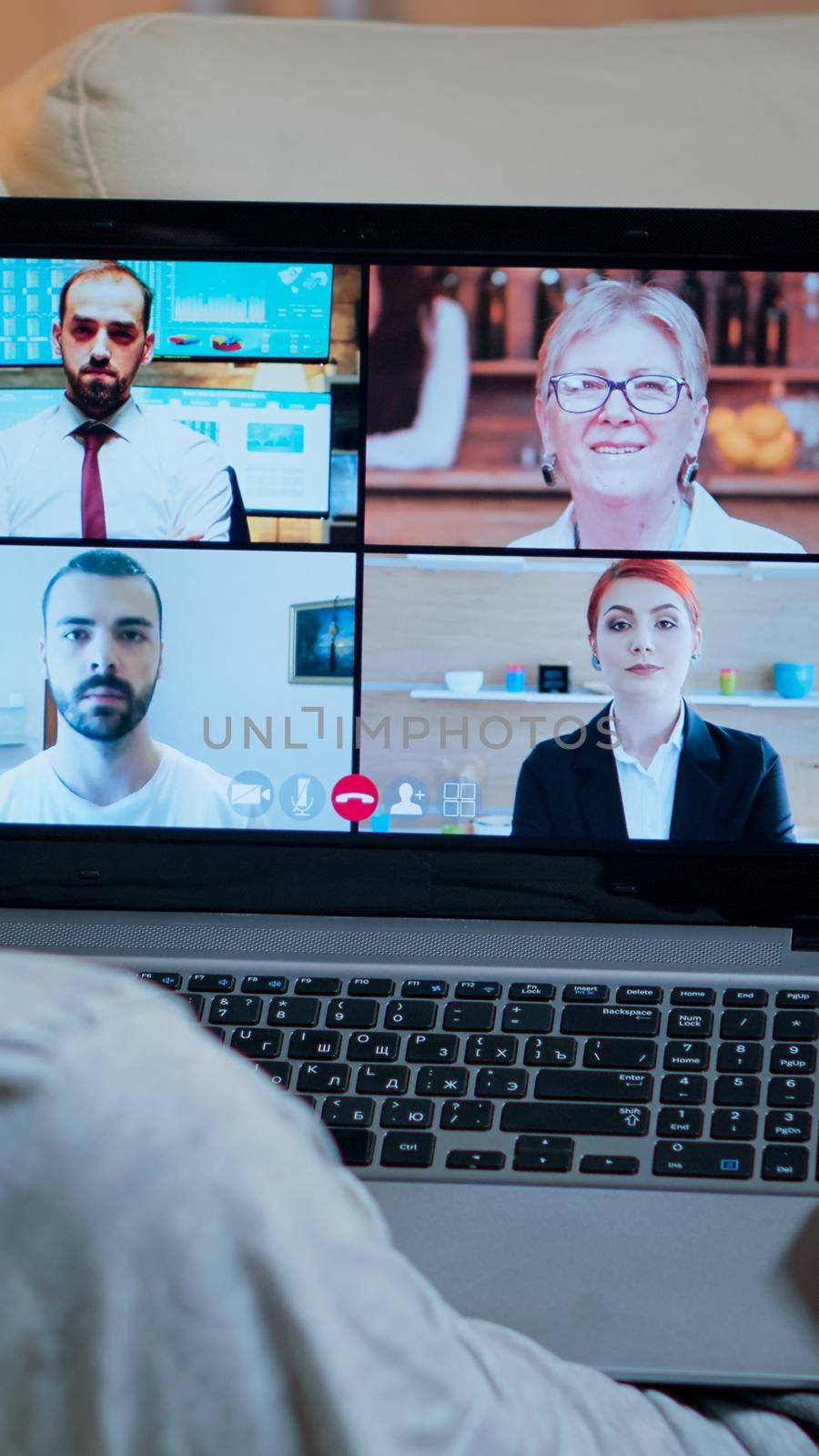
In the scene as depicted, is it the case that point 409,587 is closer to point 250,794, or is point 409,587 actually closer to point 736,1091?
point 250,794

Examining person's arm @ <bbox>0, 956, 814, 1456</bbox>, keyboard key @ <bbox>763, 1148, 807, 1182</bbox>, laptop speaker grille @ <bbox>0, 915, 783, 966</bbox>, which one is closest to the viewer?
→ person's arm @ <bbox>0, 956, 814, 1456</bbox>

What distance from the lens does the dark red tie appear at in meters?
0.66

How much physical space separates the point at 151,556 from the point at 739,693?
345 mm

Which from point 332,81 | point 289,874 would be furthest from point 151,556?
point 332,81

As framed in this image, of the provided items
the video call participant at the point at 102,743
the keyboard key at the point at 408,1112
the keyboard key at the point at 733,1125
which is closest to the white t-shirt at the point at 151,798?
the video call participant at the point at 102,743

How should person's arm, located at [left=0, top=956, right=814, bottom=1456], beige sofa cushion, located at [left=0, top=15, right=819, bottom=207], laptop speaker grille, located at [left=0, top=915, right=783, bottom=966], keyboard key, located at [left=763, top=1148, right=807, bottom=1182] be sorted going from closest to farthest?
person's arm, located at [left=0, top=956, right=814, bottom=1456]
keyboard key, located at [left=763, top=1148, right=807, bottom=1182]
laptop speaker grille, located at [left=0, top=915, right=783, bottom=966]
beige sofa cushion, located at [left=0, top=15, right=819, bottom=207]

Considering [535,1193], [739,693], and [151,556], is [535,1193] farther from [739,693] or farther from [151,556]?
[151,556]

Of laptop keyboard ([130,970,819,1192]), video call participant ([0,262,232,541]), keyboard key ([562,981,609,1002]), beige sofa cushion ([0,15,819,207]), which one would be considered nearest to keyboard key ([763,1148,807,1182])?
laptop keyboard ([130,970,819,1192])

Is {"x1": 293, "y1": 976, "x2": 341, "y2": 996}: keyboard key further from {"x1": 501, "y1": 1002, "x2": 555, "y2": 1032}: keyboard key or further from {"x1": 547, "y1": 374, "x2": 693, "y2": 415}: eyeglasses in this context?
{"x1": 547, "y1": 374, "x2": 693, "y2": 415}: eyeglasses

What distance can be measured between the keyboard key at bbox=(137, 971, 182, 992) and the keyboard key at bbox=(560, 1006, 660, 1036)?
20 cm

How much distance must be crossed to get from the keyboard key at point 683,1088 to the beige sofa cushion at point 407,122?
649 mm

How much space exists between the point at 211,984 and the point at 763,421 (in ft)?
1.42

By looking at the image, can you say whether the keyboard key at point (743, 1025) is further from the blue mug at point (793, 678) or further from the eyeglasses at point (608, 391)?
the eyeglasses at point (608, 391)

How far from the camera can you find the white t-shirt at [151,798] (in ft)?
Result: 2.21
